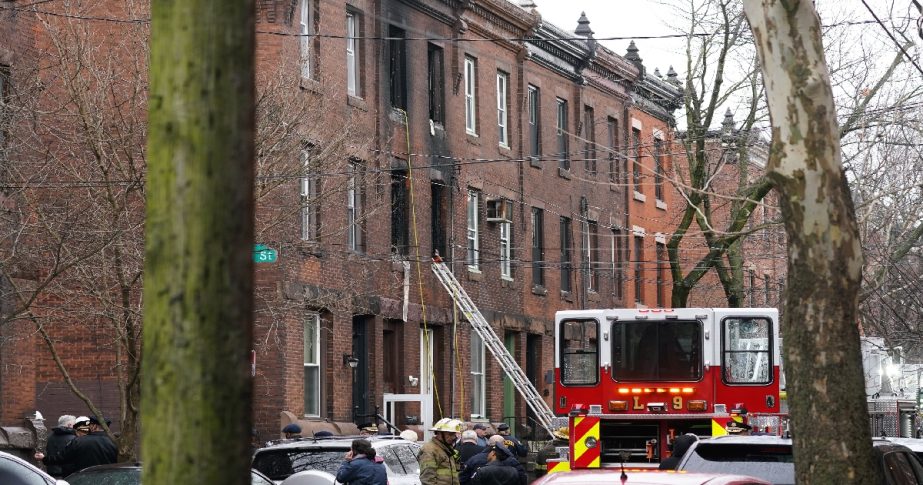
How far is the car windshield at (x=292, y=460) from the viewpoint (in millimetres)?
17438

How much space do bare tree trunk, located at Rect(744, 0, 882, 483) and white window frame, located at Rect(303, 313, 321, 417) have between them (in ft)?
64.5

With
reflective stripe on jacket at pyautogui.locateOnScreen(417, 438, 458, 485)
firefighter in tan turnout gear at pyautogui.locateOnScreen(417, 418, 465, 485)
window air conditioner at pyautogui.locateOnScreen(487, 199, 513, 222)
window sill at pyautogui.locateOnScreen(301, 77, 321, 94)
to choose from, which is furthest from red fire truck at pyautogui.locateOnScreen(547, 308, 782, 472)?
window air conditioner at pyautogui.locateOnScreen(487, 199, 513, 222)

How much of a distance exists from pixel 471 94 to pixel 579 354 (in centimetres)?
→ 1510

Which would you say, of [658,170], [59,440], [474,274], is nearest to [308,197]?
[59,440]

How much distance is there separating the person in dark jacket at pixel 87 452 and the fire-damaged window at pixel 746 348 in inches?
320

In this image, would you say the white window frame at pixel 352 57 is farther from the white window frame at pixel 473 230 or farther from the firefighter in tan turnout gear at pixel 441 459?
the firefighter in tan turnout gear at pixel 441 459

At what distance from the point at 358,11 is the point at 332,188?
796 centimetres

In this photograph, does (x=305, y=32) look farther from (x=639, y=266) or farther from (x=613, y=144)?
(x=639, y=266)

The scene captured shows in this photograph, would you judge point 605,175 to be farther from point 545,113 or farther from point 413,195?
point 413,195

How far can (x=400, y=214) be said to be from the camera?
32844 mm

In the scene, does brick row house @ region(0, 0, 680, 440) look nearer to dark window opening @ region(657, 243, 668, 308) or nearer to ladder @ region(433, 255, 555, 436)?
ladder @ region(433, 255, 555, 436)

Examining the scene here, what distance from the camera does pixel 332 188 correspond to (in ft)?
80.3

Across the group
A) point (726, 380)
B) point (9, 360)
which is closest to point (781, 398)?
point (726, 380)

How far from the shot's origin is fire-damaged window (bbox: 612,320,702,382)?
21703 mm
